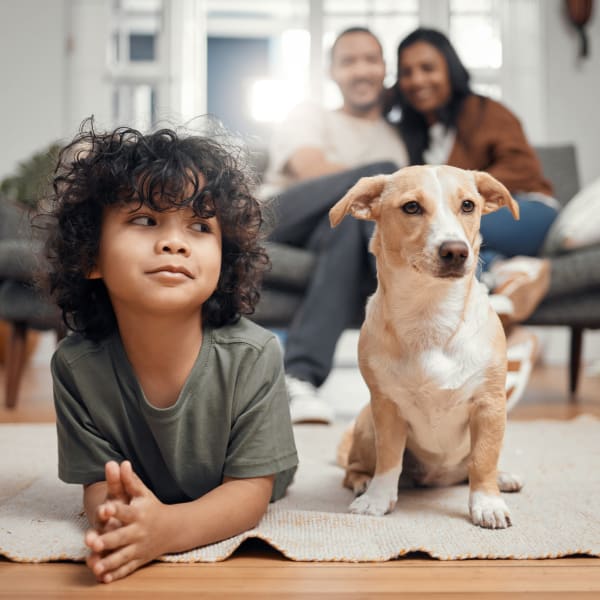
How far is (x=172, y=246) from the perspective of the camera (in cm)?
89

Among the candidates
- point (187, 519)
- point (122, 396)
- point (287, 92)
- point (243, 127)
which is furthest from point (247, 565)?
point (243, 127)

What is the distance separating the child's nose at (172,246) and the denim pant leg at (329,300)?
1.05 m

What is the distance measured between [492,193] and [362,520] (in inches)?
19.2

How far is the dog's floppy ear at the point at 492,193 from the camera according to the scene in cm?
104

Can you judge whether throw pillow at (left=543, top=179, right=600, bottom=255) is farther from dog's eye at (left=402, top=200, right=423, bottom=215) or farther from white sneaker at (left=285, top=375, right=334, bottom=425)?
dog's eye at (left=402, top=200, right=423, bottom=215)

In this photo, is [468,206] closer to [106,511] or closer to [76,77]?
[106,511]

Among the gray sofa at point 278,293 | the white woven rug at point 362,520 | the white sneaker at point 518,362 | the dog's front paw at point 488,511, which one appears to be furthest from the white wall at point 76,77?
the dog's front paw at point 488,511

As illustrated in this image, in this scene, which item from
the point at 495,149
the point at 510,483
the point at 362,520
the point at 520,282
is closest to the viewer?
the point at 362,520

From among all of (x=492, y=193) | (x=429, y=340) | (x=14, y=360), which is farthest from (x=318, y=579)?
(x=14, y=360)

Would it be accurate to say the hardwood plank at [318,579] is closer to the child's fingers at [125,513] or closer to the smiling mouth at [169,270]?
the child's fingers at [125,513]

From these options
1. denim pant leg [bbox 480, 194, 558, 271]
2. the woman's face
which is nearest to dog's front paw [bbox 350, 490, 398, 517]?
denim pant leg [bbox 480, 194, 558, 271]

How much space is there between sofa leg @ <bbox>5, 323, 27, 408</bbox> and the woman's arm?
1.48 m

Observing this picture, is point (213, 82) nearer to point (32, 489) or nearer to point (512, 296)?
point (512, 296)

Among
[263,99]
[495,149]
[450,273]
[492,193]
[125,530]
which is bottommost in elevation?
[125,530]
